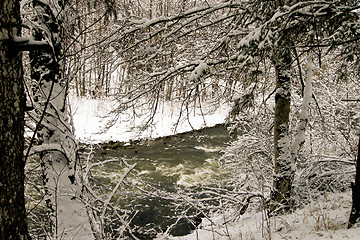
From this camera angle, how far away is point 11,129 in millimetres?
1245

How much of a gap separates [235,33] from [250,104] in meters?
1.53

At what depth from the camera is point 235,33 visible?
3465 mm

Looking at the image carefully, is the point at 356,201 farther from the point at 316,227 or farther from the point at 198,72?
the point at 198,72

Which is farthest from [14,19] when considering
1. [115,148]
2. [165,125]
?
[165,125]

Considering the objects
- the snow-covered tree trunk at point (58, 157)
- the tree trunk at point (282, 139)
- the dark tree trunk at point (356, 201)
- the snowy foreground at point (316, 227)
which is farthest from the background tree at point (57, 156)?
the tree trunk at point (282, 139)

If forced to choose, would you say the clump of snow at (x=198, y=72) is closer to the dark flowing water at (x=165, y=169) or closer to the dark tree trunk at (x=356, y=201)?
the dark tree trunk at (x=356, y=201)

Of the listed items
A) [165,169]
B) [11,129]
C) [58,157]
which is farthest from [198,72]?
[165,169]

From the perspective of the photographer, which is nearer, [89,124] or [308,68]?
[308,68]

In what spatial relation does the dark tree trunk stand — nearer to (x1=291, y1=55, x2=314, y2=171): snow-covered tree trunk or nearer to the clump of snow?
(x1=291, y1=55, x2=314, y2=171): snow-covered tree trunk

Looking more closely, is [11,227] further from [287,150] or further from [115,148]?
[115,148]

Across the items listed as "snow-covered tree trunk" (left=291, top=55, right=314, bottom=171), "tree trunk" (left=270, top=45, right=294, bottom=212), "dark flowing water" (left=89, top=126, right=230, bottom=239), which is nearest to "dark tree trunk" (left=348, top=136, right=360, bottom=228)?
"tree trunk" (left=270, top=45, right=294, bottom=212)

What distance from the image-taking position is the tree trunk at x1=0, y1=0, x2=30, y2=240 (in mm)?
1191

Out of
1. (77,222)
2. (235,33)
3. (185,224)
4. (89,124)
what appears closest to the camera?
(77,222)

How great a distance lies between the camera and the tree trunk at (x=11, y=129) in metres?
1.19
